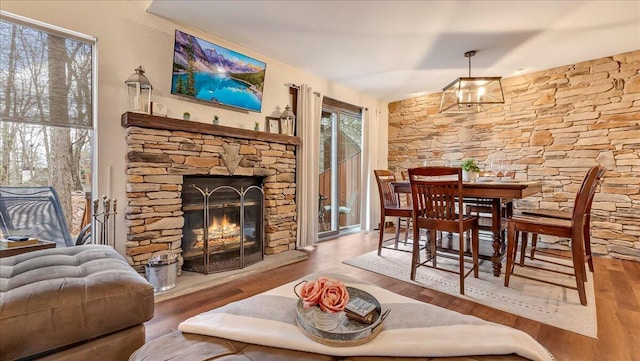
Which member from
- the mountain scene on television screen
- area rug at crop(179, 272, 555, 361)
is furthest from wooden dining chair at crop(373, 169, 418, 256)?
area rug at crop(179, 272, 555, 361)

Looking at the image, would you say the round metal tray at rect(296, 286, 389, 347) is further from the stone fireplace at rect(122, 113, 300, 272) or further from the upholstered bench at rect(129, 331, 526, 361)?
the stone fireplace at rect(122, 113, 300, 272)

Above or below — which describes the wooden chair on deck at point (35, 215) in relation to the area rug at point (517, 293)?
above

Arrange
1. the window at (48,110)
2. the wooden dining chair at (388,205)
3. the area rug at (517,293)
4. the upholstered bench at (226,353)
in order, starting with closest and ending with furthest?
the upholstered bench at (226,353)
the area rug at (517,293)
the window at (48,110)
the wooden dining chair at (388,205)

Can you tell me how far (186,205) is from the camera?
8.96 ft

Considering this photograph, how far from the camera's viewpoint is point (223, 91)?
301 centimetres

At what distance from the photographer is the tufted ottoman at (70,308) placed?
993 millimetres

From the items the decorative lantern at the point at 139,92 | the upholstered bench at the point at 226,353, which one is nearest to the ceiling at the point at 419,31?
the decorative lantern at the point at 139,92

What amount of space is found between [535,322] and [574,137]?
3047 mm

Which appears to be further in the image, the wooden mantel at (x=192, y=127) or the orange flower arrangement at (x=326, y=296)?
the wooden mantel at (x=192, y=127)

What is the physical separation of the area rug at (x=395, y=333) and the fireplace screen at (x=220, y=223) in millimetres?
1697

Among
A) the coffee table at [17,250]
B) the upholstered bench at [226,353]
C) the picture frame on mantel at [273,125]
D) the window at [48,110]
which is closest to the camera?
the upholstered bench at [226,353]

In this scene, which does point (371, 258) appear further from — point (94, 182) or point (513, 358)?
point (94, 182)

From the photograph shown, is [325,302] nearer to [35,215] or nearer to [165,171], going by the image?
[165,171]

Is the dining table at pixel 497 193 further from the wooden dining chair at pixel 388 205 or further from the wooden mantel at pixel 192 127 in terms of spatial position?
the wooden mantel at pixel 192 127
